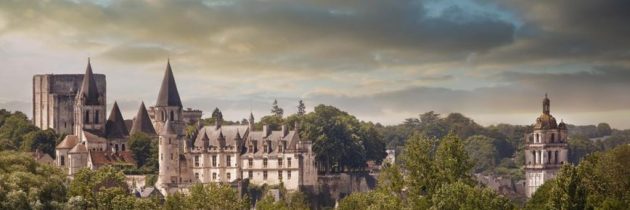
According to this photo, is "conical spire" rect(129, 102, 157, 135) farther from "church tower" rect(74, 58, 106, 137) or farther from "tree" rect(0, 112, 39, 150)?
"tree" rect(0, 112, 39, 150)

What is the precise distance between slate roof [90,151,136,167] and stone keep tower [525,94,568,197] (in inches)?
1492

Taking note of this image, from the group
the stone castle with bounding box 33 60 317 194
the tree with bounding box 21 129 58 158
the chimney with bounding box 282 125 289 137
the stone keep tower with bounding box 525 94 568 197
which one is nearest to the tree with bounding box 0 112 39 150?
the tree with bounding box 21 129 58 158

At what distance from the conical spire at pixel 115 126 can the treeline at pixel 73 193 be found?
36916mm

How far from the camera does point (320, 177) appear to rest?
138250mm

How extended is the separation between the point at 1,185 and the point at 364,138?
78973 mm

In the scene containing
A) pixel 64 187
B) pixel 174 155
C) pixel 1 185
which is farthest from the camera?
pixel 174 155

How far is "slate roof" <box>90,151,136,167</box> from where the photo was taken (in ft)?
438

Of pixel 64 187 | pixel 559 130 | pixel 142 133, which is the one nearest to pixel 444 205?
pixel 64 187

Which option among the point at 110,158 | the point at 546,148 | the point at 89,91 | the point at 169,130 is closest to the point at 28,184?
the point at 169,130

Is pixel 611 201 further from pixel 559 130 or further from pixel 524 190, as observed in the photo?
pixel 524 190

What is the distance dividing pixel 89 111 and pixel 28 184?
6439 centimetres

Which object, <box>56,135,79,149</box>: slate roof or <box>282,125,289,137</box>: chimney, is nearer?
<box>282,125,289,137</box>: chimney

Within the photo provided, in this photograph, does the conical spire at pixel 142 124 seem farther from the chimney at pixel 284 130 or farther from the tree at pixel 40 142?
the chimney at pixel 284 130

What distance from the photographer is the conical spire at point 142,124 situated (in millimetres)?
147875
